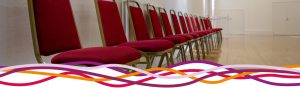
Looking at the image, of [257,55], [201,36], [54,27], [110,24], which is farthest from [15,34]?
[257,55]

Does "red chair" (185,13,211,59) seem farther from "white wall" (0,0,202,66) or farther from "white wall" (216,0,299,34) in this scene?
"white wall" (216,0,299,34)

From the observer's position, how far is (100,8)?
6.97 ft

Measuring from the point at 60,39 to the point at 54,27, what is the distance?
0.24ft

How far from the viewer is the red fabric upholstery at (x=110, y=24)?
2.11 m

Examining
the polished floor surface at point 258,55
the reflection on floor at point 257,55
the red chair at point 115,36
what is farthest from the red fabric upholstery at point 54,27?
the reflection on floor at point 257,55

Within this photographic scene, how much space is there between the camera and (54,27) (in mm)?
1517

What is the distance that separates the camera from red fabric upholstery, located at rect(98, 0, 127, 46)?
2109 millimetres

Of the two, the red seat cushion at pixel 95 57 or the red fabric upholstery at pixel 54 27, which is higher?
the red fabric upholstery at pixel 54 27

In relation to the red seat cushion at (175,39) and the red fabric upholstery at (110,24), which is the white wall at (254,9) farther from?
the red fabric upholstery at (110,24)

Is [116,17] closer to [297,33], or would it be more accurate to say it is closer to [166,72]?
[166,72]

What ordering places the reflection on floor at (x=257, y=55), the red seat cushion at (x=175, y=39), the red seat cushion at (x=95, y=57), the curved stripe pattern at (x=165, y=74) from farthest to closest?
the reflection on floor at (x=257, y=55) → the red seat cushion at (x=175, y=39) → the red seat cushion at (x=95, y=57) → the curved stripe pattern at (x=165, y=74)

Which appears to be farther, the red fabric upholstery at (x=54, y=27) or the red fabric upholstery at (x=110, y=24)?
the red fabric upholstery at (x=110, y=24)

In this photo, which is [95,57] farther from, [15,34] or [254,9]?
[254,9]

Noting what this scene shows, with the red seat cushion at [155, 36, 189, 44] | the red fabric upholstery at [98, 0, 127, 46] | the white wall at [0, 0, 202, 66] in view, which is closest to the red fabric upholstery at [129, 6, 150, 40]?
the red seat cushion at [155, 36, 189, 44]
